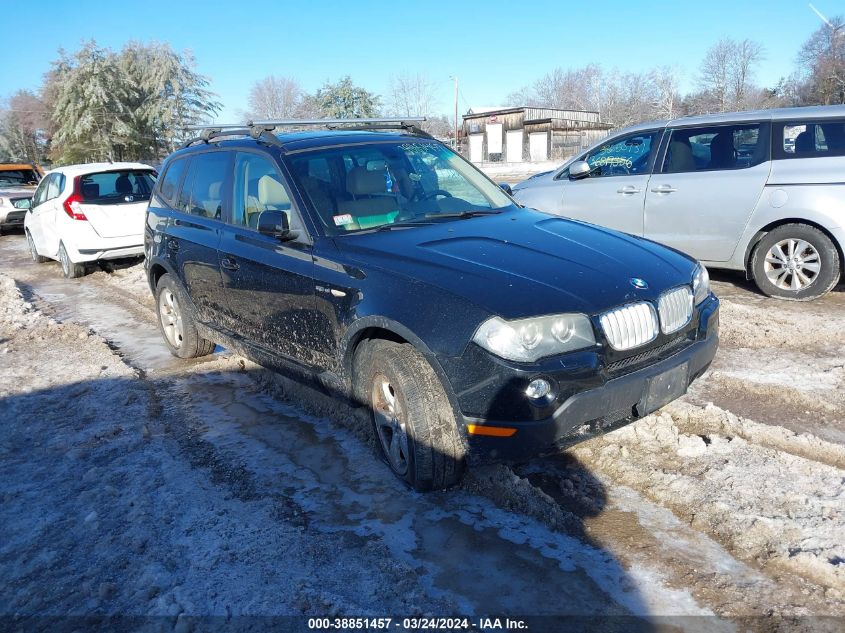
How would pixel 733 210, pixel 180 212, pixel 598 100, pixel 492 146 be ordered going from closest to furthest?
pixel 180 212, pixel 733 210, pixel 492 146, pixel 598 100

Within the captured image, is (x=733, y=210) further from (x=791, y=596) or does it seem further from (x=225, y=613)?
(x=225, y=613)

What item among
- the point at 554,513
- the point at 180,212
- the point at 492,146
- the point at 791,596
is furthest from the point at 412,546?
the point at 492,146

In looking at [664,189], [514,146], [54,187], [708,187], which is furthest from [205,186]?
[514,146]

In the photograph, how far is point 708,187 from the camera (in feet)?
22.4

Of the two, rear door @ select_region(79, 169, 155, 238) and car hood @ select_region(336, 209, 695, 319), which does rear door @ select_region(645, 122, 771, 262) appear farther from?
rear door @ select_region(79, 169, 155, 238)

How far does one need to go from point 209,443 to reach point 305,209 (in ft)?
5.23

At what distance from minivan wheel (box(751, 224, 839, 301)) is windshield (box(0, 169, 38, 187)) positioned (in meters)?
18.5

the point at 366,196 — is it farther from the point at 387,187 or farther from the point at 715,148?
the point at 715,148

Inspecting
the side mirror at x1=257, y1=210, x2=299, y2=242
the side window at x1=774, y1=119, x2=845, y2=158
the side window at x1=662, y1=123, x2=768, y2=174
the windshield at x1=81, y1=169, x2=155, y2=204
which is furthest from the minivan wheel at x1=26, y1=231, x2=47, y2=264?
the side window at x1=774, y1=119, x2=845, y2=158

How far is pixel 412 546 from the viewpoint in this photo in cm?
292

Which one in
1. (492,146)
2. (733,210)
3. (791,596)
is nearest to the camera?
(791,596)

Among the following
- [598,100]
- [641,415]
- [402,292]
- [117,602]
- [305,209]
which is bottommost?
[117,602]

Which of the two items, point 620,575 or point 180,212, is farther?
point 180,212

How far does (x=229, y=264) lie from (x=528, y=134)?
4315 centimetres
